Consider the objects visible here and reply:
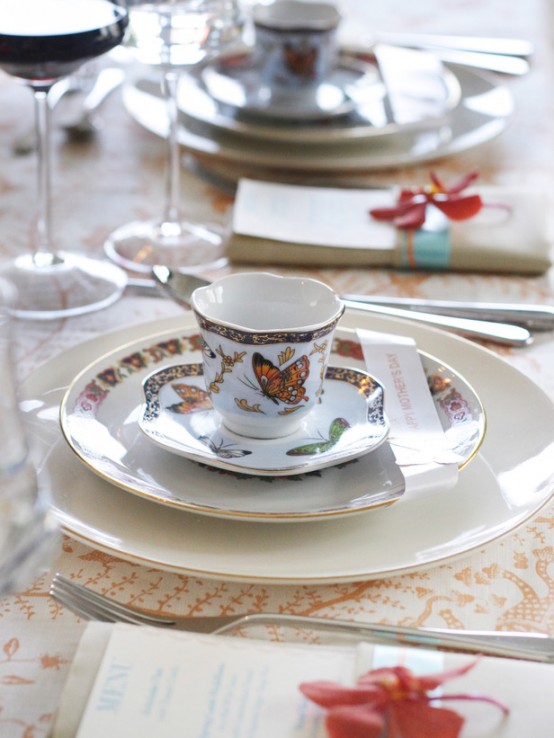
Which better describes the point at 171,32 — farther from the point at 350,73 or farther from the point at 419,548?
the point at 419,548

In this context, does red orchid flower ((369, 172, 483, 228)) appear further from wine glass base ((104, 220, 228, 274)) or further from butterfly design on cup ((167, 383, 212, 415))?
butterfly design on cup ((167, 383, 212, 415))

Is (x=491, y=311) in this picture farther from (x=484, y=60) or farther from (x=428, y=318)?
(x=484, y=60)

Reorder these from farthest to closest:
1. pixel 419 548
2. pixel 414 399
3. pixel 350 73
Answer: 1. pixel 350 73
2. pixel 414 399
3. pixel 419 548

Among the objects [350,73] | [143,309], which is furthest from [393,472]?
[350,73]

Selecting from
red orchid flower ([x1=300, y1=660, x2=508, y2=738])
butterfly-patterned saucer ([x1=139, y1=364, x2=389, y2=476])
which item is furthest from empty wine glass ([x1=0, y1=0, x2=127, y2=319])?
red orchid flower ([x1=300, y1=660, x2=508, y2=738])

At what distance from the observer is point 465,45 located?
1.40 m

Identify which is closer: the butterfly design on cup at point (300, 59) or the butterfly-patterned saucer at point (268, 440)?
the butterfly-patterned saucer at point (268, 440)

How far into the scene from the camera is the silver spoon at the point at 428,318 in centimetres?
74

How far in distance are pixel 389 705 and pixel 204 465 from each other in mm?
196

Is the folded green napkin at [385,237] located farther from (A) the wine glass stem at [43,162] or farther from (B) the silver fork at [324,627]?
(B) the silver fork at [324,627]

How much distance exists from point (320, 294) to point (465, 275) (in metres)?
0.30

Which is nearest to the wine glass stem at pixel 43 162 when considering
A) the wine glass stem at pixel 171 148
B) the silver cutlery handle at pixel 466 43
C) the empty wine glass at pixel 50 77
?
the empty wine glass at pixel 50 77

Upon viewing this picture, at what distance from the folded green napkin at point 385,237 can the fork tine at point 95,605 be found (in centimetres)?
46

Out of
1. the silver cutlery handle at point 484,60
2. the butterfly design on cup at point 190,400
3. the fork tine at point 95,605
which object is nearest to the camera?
the fork tine at point 95,605
